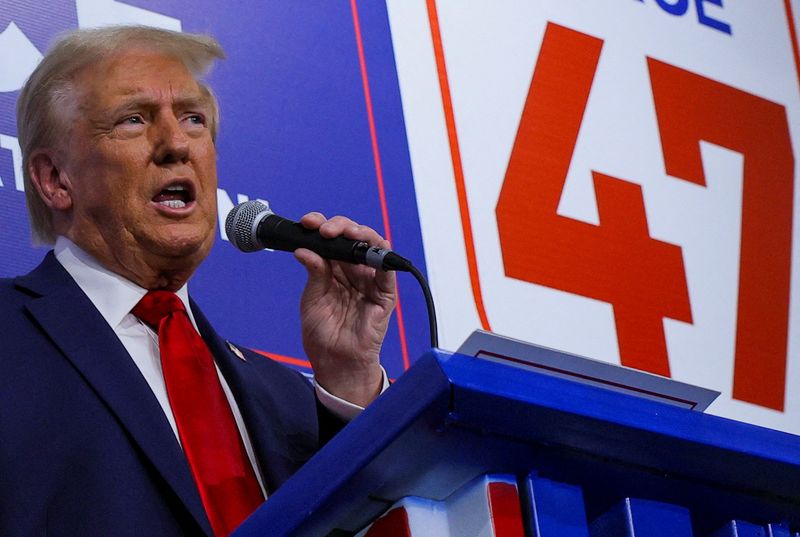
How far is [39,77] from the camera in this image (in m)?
1.74

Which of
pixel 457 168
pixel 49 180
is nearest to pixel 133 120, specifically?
pixel 49 180

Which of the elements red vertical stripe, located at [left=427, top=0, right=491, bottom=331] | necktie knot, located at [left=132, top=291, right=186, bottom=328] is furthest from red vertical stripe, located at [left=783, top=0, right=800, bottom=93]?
necktie knot, located at [left=132, top=291, right=186, bottom=328]

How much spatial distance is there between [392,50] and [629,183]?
0.55m

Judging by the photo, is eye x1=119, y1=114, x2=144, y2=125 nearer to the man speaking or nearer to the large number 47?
the man speaking

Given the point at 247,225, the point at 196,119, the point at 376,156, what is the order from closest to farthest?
the point at 247,225 → the point at 196,119 → the point at 376,156

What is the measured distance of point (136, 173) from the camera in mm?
1690

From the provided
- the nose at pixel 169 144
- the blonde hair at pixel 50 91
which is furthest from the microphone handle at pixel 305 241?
the blonde hair at pixel 50 91

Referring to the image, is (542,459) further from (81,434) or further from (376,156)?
(376,156)

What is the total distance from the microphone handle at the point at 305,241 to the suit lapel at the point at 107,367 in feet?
0.68

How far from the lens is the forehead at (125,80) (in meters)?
1.73

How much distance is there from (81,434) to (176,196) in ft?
1.44

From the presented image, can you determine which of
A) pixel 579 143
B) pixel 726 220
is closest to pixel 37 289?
pixel 579 143

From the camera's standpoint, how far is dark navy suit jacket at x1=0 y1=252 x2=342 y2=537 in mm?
1317

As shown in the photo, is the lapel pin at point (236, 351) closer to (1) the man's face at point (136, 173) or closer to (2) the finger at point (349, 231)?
(1) the man's face at point (136, 173)
